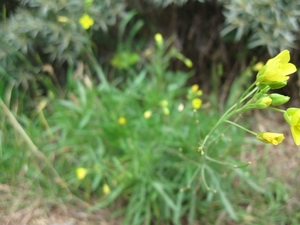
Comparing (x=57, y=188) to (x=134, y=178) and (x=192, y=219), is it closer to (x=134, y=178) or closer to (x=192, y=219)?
(x=134, y=178)

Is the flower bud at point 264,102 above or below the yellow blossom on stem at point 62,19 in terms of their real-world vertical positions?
below

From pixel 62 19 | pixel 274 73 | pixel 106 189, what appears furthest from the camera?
pixel 62 19

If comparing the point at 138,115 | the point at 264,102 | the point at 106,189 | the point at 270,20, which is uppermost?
the point at 264,102

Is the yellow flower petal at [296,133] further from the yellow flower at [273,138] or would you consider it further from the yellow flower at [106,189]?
the yellow flower at [106,189]

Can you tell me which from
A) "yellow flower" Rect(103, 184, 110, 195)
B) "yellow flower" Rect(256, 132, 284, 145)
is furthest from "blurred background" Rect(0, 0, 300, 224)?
"yellow flower" Rect(256, 132, 284, 145)

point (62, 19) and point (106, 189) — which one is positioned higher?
point (62, 19)

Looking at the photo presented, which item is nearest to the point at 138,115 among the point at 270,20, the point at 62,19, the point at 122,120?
the point at 122,120

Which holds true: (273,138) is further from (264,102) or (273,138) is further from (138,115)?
(138,115)

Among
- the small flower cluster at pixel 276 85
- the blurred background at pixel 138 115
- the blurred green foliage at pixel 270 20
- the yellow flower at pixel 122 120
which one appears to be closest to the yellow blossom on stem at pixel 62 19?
the blurred background at pixel 138 115
